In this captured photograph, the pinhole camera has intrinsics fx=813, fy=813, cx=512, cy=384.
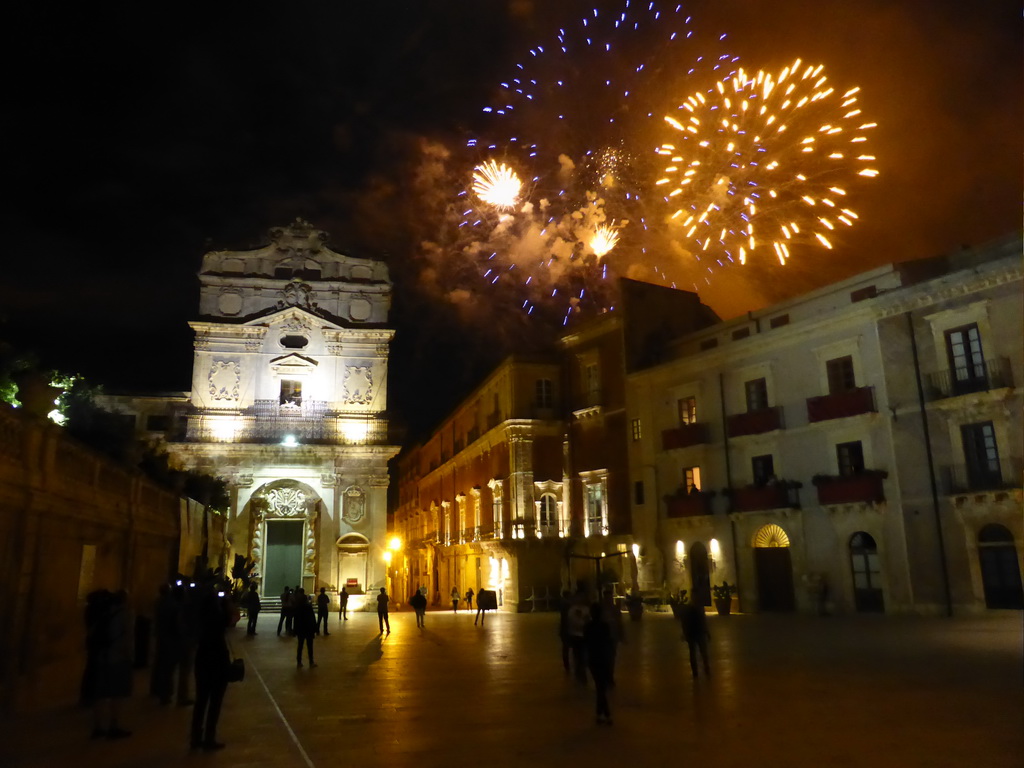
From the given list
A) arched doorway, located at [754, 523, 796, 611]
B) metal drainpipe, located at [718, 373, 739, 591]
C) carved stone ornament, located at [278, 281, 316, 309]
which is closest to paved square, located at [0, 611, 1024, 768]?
arched doorway, located at [754, 523, 796, 611]

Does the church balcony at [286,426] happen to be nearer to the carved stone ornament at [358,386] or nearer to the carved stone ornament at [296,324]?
the carved stone ornament at [358,386]

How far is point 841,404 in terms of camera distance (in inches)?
1085

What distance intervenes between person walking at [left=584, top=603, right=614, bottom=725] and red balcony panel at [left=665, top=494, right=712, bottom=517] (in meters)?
23.3

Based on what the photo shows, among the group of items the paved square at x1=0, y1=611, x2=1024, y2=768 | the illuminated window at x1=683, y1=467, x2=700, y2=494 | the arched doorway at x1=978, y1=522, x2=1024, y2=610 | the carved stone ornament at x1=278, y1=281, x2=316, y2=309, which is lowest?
the paved square at x1=0, y1=611, x2=1024, y2=768

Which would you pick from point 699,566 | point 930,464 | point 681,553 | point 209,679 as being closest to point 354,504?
point 681,553

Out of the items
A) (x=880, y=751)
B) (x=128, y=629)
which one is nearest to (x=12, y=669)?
(x=128, y=629)

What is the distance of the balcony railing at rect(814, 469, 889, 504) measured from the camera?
26.2 metres

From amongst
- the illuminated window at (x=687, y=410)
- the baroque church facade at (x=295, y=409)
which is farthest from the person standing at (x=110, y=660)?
the baroque church facade at (x=295, y=409)

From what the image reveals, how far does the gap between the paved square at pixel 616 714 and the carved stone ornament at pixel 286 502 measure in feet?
87.1

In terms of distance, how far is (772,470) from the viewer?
30.5m

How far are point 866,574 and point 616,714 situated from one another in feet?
65.8

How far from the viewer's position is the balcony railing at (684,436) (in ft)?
107

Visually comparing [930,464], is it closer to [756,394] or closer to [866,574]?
[866,574]

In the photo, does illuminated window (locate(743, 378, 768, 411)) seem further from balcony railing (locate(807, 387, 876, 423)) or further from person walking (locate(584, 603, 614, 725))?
person walking (locate(584, 603, 614, 725))
